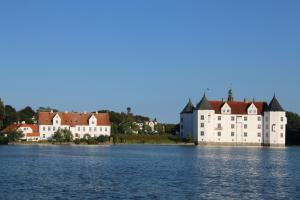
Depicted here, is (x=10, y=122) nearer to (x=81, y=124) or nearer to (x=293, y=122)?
(x=81, y=124)

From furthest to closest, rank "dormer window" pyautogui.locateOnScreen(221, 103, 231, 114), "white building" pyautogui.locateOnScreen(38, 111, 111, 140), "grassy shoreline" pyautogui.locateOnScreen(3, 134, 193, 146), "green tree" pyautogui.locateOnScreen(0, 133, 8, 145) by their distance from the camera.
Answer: "grassy shoreline" pyautogui.locateOnScreen(3, 134, 193, 146) → "white building" pyautogui.locateOnScreen(38, 111, 111, 140) → "dormer window" pyautogui.locateOnScreen(221, 103, 231, 114) → "green tree" pyautogui.locateOnScreen(0, 133, 8, 145)

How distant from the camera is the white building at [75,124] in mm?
97812

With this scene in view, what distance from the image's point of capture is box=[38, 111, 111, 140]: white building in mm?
97812

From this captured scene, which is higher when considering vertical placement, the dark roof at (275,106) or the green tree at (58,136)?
the dark roof at (275,106)

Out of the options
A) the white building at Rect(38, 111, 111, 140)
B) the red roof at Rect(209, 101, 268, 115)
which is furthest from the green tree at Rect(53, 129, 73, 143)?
the red roof at Rect(209, 101, 268, 115)

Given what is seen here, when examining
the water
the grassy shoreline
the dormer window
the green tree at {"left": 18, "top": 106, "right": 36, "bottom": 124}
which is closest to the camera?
the water

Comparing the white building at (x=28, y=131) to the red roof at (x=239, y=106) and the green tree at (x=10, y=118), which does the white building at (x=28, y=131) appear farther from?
the red roof at (x=239, y=106)

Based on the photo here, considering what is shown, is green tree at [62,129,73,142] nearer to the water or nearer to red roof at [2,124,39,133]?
red roof at [2,124,39,133]

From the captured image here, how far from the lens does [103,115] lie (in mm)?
101812

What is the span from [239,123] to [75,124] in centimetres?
2748

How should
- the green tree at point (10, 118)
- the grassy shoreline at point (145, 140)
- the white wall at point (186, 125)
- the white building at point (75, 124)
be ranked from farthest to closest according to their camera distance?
the green tree at point (10, 118) → the grassy shoreline at point (145, 140) → the white wall at point (186, 125) → the white building at point (75, 124)

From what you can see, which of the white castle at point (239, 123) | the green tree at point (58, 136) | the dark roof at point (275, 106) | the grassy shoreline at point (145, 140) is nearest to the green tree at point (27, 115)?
the green tree at point (58, 136)

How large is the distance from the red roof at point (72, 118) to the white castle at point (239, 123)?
16.0m

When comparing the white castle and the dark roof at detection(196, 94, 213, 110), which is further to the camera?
the white castle
